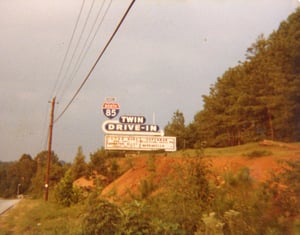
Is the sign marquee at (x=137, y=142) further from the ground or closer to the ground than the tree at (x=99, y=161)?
further from the ground

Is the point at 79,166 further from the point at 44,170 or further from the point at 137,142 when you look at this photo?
the point at 44,170

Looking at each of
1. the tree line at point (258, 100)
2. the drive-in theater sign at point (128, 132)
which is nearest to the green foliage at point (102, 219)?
the tree line at point (258, 100)

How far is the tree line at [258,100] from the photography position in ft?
92.3

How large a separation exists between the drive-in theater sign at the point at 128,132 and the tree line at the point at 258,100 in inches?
89.4

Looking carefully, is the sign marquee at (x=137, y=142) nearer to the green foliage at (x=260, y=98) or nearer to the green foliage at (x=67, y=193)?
the green foliage at (x=260, y=98)

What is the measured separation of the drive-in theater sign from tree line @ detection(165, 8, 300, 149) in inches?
89.4

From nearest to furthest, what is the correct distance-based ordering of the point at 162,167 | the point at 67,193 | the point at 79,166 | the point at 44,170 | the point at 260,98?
the point at 162,167 < the point at 67,193 < the point at 260,98 < the point at 79,166 < the point at 44,170

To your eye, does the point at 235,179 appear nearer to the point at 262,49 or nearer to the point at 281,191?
the point at 281,191

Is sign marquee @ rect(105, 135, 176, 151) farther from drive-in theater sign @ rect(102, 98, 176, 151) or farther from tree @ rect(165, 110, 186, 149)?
tree @ rect(165, 110, 186, 149)

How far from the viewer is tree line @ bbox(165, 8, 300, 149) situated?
28.1 meters

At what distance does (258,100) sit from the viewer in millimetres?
33531

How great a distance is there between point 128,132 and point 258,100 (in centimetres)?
1284

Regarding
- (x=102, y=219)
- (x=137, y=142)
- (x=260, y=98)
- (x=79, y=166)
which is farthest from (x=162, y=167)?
(x=79, y=166)

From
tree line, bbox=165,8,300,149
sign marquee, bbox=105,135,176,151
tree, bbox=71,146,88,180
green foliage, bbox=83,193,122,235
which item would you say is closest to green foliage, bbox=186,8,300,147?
tree line, bbox=165,8,300,149
